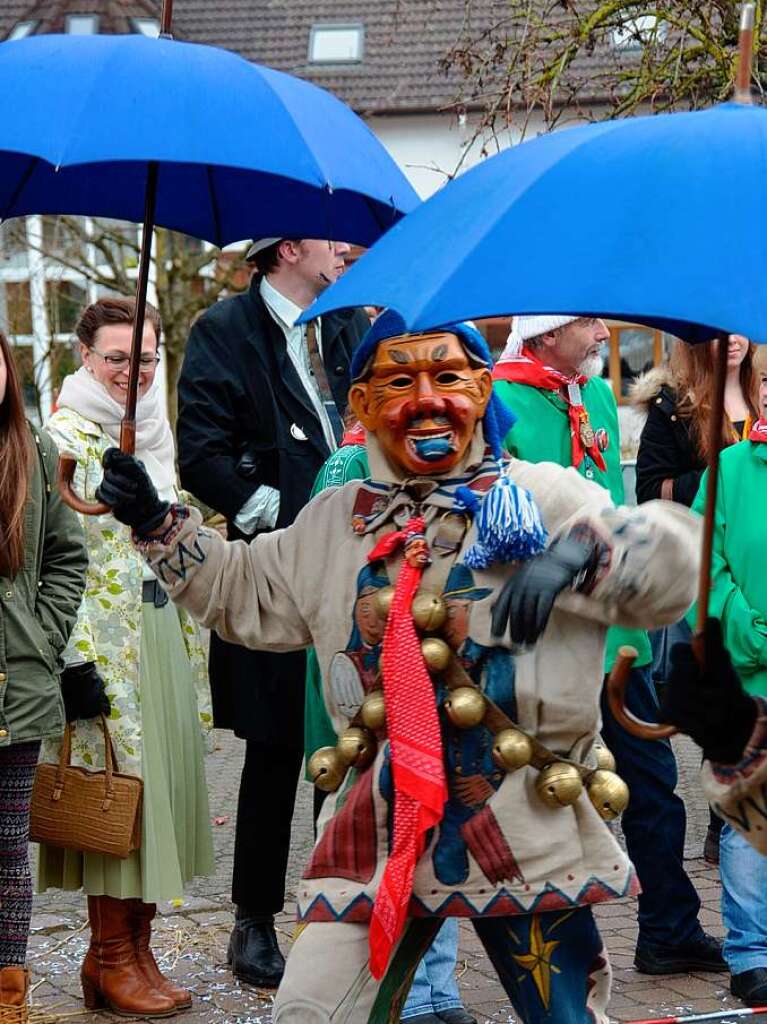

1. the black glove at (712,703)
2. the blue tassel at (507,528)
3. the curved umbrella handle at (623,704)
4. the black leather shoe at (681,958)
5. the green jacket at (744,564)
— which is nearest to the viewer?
the black glove at (712,703)

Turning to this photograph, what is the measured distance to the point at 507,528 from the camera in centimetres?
336

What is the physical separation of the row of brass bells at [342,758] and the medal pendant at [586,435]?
6.13ft

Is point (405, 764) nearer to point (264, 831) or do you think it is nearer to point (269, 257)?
point (264, 831)

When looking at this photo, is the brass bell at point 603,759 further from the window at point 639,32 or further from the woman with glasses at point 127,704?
the window at point 639,32

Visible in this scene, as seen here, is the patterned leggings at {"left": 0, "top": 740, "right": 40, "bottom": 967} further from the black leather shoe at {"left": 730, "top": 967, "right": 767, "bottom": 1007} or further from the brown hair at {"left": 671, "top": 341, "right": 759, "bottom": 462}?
the brown hair at {"left": 671, "top": 341, "right": 759, "bottom": 462}

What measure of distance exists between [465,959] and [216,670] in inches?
47.1

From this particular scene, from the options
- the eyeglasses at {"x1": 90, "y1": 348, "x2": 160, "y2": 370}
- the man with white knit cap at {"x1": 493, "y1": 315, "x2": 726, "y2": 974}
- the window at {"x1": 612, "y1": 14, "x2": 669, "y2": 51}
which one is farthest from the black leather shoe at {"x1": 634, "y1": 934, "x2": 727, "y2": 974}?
the window at {"x1": 612, "y1": 14, "x2": 669, "y2": 51}

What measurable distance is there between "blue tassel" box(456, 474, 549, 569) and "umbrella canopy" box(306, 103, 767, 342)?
0.47m

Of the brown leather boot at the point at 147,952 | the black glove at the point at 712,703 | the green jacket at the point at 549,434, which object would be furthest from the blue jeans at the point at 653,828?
the black glove at the point at 712,703

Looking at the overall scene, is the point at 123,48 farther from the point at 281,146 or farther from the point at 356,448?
the point at 356,448

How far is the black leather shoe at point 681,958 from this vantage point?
5320 mm

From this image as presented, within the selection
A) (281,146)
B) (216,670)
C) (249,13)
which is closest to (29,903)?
(216,670)

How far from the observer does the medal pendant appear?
5250 mm

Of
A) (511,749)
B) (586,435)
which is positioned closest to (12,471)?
(586,435)
